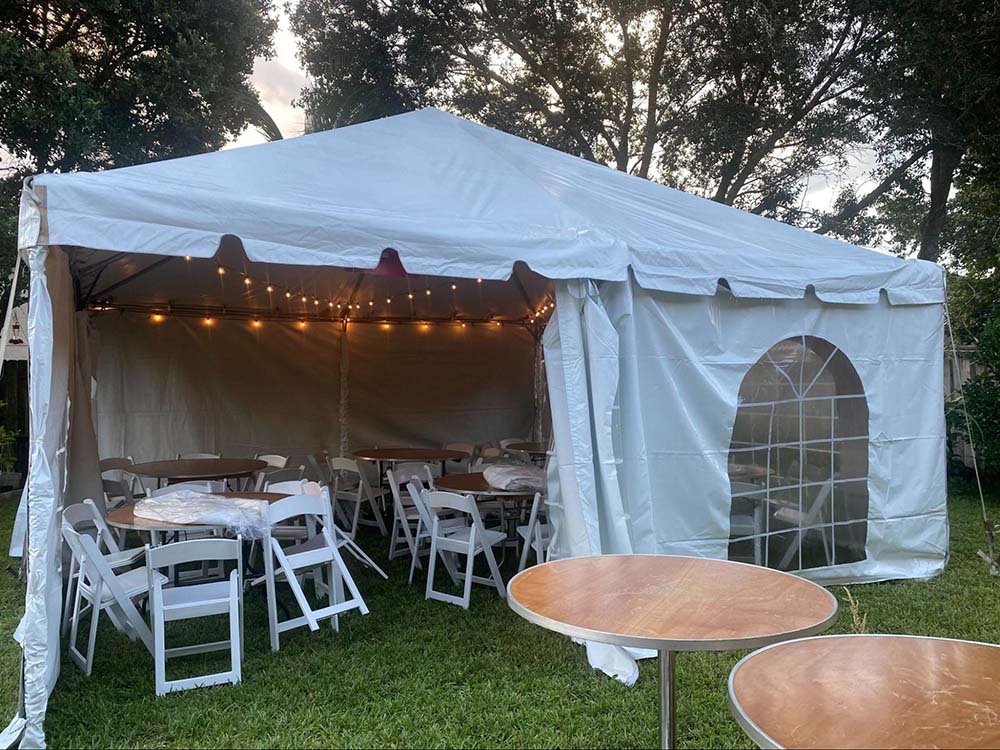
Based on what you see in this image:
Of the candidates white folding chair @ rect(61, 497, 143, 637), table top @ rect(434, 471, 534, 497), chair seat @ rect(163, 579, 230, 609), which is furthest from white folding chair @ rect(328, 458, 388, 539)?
chair seat @ rect(163, 579, 230, 609)

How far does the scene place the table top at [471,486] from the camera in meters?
5.18

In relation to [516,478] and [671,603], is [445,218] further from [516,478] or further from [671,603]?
[671,603]

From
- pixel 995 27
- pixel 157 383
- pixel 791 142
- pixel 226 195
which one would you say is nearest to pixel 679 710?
pixel 226 195

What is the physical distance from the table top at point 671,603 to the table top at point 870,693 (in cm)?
16

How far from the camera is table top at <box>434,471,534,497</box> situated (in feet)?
17.0

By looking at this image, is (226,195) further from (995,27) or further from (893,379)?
(995,27)

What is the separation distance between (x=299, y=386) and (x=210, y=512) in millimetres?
5070

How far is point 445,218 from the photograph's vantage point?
427 cm

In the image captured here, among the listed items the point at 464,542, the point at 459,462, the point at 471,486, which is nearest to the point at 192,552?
the point at 464,542

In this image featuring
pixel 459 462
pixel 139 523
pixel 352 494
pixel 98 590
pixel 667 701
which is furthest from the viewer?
pixel 459 462

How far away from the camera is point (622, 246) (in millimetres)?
4379

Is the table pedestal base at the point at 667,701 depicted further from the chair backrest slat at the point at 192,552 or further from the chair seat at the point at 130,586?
the chair seat at the point at 130,586

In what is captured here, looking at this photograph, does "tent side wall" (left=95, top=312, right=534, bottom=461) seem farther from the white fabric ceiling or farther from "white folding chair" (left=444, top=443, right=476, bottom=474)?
the white fabric ceiling

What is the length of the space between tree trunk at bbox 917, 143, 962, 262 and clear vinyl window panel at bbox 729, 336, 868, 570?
24.8ft
